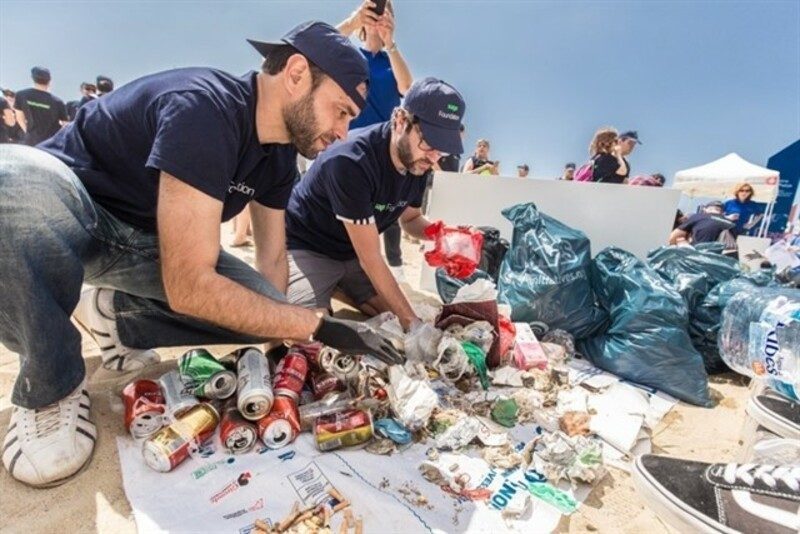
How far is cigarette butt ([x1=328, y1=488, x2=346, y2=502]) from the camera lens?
1006 mm

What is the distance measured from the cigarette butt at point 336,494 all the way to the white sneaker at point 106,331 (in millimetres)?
923

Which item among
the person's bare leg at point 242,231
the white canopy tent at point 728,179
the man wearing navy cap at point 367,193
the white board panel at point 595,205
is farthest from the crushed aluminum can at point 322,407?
the white canopy tent at point 728,179

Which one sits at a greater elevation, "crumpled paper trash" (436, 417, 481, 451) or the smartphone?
the smartphone

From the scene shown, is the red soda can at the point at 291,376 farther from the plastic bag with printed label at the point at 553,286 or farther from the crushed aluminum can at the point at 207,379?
the plastic bag with printed label at the point at 553,286

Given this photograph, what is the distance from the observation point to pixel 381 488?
107 cm

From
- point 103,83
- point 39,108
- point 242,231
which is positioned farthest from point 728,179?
point 39,108

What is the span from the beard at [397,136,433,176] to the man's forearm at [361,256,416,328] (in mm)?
440

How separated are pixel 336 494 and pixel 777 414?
4.03 feet

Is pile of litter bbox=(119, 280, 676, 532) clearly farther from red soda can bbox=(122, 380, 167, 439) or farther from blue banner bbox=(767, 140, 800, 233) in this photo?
blue banner bbox=(767, 140, 800, 233)

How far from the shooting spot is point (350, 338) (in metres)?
1.30

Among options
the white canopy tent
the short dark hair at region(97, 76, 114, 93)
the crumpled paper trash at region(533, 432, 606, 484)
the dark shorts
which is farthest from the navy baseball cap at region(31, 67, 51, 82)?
the white canopy tent

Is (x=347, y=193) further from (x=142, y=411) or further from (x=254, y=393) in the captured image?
(x=142, y=411)

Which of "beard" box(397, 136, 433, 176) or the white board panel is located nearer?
"beard" box(397, 136, 433, 176)

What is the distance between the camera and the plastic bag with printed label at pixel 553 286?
A: 2.08 metres
